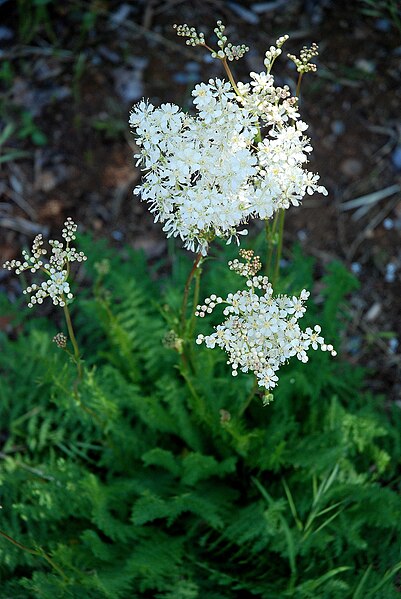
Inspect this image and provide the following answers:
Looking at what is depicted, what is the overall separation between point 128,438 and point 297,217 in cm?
221

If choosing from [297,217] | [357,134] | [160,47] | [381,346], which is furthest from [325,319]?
[160,47]

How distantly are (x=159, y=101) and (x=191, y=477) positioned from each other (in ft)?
9.93

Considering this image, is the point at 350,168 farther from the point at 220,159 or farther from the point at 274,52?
the point at 220,159

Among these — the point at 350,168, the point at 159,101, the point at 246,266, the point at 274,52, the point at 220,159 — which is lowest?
the point at 350,168

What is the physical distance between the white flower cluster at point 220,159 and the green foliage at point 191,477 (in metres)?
0.77

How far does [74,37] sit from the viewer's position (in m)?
5.40

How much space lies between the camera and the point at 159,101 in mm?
5094

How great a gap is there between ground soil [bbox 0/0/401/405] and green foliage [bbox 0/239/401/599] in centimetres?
95

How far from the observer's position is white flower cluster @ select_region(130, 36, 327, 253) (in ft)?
7.32

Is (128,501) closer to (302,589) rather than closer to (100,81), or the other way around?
(302,589)

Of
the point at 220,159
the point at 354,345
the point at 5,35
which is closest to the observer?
the point at 220,159

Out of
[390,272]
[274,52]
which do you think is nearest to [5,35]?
[390,272]

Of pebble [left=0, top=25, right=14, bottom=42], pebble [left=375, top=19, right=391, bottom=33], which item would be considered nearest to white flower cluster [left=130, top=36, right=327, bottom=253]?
pebble [left=375, top=19, right=391, bottom=33]

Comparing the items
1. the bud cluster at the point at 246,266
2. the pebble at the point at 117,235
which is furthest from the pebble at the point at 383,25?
the bud cluster at the point at 246,266
